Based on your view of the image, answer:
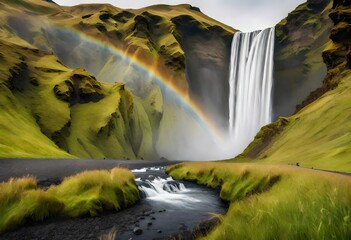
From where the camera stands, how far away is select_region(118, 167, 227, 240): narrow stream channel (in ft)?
58.4

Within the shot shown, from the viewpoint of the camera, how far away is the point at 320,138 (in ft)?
160

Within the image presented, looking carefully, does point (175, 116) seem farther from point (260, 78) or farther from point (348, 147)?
point (348, 147)

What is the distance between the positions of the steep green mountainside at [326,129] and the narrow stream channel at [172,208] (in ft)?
43.2

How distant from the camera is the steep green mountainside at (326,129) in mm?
37781

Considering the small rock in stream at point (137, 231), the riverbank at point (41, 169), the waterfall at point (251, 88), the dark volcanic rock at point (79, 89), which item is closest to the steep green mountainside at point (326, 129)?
the small rock in stream at point (137, 231)

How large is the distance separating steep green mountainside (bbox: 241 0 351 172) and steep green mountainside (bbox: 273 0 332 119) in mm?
69364

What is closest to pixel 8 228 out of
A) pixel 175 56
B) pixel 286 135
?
pixel 286 135

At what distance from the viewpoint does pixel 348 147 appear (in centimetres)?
3444

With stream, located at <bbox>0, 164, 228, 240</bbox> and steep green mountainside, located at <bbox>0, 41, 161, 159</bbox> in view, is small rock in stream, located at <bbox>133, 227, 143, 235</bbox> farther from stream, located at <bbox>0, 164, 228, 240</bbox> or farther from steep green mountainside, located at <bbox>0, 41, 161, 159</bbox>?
steep green mountainside, located at <bbox>0, 41, 161, 159</bbox>

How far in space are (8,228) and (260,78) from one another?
15259 cm

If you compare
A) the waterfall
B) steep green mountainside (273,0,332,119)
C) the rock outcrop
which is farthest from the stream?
steep green mountainside (273,0,332,119)

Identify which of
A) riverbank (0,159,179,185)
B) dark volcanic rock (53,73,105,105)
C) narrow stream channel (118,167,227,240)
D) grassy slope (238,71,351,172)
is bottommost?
narrow stream channel (118,167,227,240)

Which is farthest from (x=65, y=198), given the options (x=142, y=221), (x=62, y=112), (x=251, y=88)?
(x=251, y=88)

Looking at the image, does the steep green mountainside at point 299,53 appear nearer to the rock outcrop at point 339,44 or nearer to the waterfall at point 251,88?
the waterfall at point 251,88
